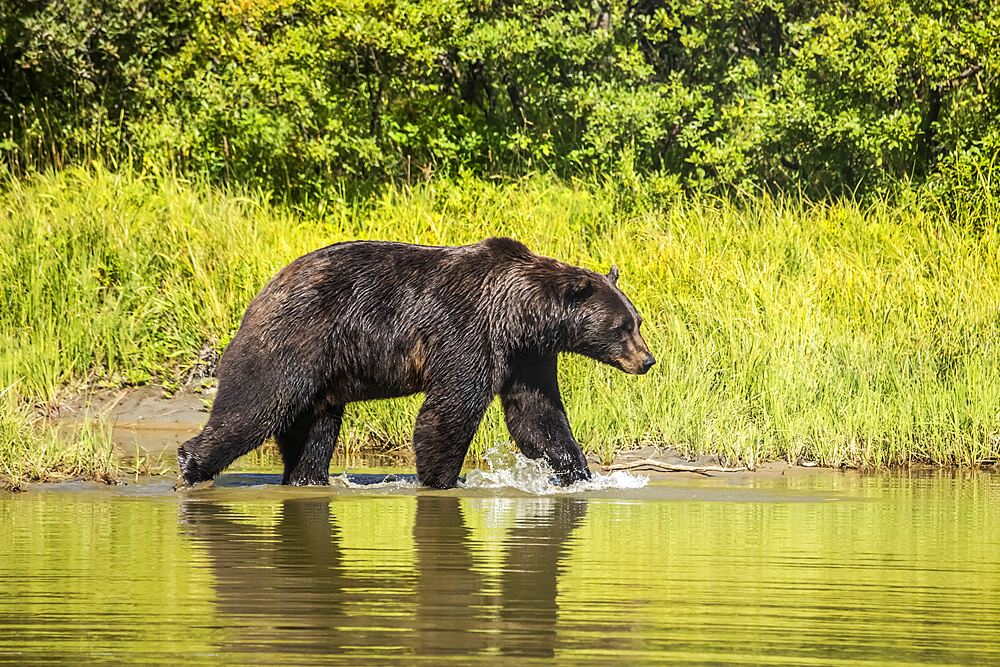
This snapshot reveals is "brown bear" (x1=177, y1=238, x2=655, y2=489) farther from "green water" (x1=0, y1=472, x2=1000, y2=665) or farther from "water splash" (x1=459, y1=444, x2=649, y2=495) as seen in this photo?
"green water" (x1=0, y1=472, x2=1000, y2=665)

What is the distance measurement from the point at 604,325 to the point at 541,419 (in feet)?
2.30

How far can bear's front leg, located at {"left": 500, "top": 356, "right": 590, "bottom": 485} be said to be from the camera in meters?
8.37

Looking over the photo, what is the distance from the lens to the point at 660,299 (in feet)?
37.6

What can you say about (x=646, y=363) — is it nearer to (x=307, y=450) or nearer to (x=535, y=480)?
(x=535, y=480)

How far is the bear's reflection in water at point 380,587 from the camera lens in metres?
3.86

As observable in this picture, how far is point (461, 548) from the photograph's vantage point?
5.64 metres

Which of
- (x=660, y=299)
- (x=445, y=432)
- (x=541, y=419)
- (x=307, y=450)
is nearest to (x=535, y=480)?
(x=541, y=419)

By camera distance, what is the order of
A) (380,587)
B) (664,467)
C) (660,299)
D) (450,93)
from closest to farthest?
(380,587) < (664,467) < (660,299) < (450,93)

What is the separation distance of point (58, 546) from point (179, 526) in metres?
0.79

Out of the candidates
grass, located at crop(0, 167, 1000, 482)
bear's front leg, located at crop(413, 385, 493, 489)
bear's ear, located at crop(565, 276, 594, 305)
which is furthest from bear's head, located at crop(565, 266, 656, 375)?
grass, located at crop(0, 167, 1000, 482)

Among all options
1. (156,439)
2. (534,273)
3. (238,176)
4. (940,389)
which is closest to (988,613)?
(534,273)

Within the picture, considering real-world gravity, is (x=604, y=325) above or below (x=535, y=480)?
above

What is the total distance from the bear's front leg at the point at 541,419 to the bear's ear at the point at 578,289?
1.27 feet

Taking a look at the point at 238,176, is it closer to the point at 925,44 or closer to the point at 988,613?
the point at 925,44
